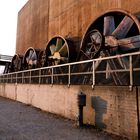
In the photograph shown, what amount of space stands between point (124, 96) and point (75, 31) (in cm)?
1038

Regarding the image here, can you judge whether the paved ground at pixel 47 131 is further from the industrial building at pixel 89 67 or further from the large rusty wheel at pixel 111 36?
the large rusty wheel at pixel 111 36

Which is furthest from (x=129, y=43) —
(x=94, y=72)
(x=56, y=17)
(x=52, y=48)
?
(x=56, y=17)

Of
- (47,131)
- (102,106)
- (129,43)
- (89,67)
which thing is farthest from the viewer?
(129,43)

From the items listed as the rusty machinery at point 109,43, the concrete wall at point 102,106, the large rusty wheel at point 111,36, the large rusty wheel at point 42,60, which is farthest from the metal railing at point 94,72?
the large rusty wheel at point 42,60

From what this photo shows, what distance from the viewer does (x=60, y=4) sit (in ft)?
68.1

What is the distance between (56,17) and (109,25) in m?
9.27

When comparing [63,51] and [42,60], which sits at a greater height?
[63,51]

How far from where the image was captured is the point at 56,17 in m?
21.4

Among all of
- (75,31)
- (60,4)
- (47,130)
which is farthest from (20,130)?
(60,4)

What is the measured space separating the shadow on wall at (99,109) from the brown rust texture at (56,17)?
5154 mm

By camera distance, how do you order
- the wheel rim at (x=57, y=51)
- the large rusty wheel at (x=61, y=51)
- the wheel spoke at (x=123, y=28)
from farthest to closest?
the wheel rim at (x=57, y=51) → the large rusty wheel at (x=61, y=51) → the wheel spoke at (x=123, y=28)

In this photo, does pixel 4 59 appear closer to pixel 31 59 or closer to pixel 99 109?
pixel 31 59

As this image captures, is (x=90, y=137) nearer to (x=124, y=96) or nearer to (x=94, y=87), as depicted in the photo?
(x=124, y=96)

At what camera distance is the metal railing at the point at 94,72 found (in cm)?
801
